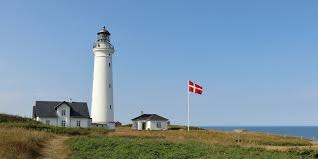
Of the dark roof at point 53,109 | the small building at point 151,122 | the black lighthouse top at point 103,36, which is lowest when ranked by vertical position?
the small building at point 151,122

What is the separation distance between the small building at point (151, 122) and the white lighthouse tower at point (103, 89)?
8.94 metres

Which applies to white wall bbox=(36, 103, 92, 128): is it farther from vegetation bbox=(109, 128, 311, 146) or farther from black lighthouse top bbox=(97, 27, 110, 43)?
vegetation bbox=(109, 128, 311, 146)

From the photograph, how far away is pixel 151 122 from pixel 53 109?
50.5ft

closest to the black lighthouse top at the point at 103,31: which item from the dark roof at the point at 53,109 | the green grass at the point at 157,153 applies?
the dark roof at the point at 53,109

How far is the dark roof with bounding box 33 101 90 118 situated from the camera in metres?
58.7

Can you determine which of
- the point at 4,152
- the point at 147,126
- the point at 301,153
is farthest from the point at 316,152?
the point at 147,126

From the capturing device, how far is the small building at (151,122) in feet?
210

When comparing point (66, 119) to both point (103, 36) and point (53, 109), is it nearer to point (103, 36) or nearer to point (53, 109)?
point (53, 109)

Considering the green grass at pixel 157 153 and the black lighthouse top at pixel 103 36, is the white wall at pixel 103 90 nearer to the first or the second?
the black lighthouse top at pixel 103 36

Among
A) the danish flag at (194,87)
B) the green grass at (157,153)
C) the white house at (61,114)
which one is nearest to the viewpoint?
the green grass at (157,153)

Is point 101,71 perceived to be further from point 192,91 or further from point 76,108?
point 192,91

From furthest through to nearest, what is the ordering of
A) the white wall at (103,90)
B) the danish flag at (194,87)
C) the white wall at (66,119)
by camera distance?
the white wall at (66,119) < the white wall at (103,90) < the danish flag at (194,87)

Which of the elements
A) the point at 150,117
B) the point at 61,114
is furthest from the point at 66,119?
the point at 150,117

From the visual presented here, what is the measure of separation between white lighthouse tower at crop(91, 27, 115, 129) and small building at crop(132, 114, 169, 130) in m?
8.94
